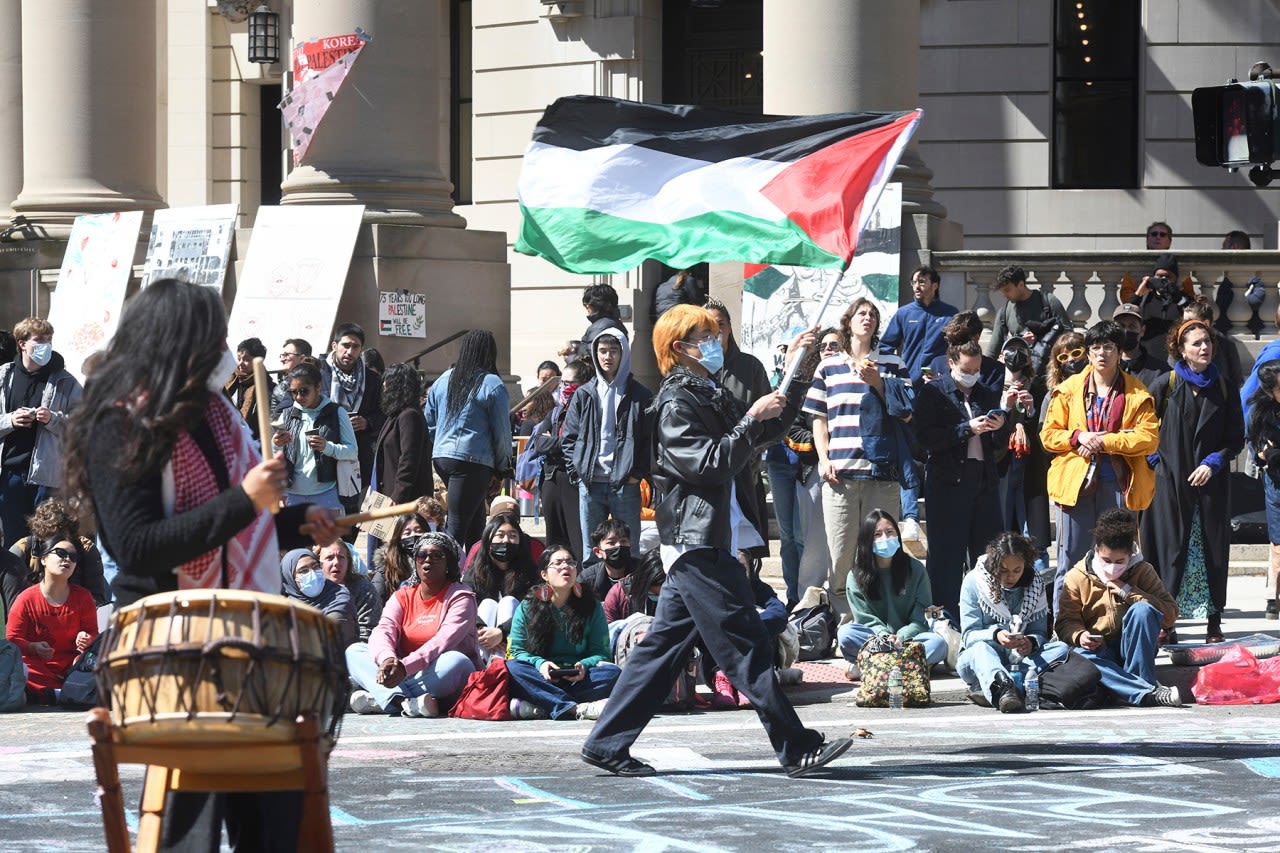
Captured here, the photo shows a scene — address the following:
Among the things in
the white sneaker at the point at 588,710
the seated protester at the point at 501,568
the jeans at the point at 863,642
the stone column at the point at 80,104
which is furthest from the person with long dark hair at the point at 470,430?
the stone column at the point at 80,104

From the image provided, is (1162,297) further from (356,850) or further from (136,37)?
(356,850)

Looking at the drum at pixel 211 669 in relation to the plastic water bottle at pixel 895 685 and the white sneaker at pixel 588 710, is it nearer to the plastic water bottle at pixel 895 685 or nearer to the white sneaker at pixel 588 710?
the white sneaker at pixel 588 710

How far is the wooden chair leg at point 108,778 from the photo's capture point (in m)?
5.23

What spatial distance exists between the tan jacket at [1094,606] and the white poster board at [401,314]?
8.03 metres

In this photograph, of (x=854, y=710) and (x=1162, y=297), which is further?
(x=1162, y=297)

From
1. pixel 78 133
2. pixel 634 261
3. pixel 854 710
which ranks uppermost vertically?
pixel 78 133

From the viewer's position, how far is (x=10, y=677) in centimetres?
1189

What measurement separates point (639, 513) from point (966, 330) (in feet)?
7.49

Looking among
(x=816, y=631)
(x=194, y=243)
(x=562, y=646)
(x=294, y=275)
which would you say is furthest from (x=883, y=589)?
(x=194, y=243)

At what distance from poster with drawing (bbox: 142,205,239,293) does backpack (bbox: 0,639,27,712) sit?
752 centimetres

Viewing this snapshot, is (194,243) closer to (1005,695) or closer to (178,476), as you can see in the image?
(1005,695)

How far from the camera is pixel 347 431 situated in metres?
14.4

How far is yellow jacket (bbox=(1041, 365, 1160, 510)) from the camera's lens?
13.1 meters

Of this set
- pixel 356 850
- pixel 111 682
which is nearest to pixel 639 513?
pixel 356 850
